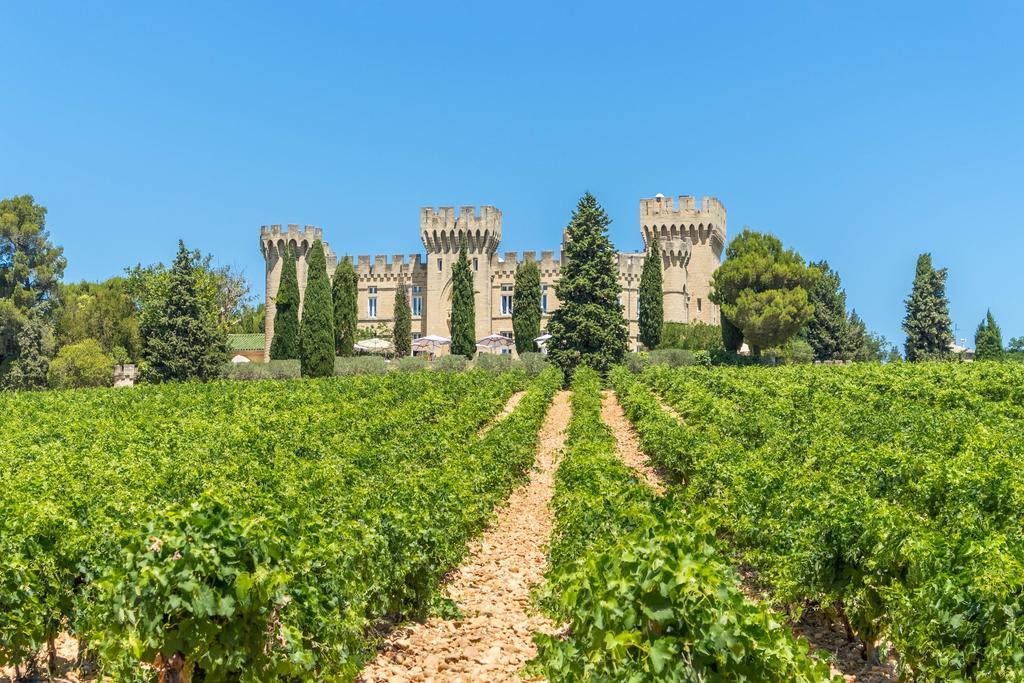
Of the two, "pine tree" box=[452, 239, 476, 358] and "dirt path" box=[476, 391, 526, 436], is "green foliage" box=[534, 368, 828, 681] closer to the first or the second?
"dirt path" box=[476, 391, 526, 436]

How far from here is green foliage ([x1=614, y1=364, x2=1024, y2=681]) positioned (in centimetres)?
651

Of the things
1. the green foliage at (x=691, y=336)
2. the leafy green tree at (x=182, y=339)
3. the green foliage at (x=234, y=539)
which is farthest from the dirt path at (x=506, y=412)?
the green foliage at (x=691, y=336)

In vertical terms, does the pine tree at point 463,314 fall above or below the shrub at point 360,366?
above

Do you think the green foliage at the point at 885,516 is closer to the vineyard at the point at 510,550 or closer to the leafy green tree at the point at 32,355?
the vineyard at the point at 510,550

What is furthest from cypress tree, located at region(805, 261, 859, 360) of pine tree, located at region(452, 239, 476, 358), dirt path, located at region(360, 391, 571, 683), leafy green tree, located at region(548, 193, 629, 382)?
dirt path, located at region(360, 391, 571, 683)

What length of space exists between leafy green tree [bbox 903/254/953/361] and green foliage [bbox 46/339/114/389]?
131 ft

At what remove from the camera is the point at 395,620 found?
9367mm

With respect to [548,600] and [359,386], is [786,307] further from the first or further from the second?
[548,600]

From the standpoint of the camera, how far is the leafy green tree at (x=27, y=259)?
49.4 metres

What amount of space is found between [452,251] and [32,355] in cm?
2169

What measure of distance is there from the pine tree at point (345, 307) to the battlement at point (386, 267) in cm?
489

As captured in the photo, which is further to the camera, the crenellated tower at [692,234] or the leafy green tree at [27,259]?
the crenellated tower at [692,234]

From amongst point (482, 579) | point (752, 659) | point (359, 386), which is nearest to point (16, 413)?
point (359, 386)

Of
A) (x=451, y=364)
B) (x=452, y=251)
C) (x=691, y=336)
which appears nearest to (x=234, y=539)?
(x=451, y=364)
